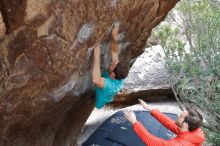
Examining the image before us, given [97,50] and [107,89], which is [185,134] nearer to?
[107,89]

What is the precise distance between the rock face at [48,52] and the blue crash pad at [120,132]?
53.9 inches

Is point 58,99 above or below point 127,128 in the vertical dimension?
above

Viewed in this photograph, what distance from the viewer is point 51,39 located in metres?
3.76

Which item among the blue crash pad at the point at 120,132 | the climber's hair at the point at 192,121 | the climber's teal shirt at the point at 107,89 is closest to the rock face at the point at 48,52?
the climber's teal shirt at the point at 107,89

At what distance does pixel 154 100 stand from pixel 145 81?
43 cm

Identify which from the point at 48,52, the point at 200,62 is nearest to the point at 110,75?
the point at 48,52

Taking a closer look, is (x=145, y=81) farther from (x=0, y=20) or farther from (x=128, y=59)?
(x=0, y=20)

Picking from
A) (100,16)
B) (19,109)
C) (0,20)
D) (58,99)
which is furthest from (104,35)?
(0,20)

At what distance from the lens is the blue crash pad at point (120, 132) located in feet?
22.6

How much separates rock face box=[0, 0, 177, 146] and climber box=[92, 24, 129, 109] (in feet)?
0.27

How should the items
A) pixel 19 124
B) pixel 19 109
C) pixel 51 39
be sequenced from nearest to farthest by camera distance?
pixel 51 39 < pixel 19 109 < pixel 19 124

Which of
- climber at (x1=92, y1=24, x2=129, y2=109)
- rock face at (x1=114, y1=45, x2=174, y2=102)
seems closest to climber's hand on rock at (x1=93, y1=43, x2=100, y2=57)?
climber at (x1=92, y1=24, x2=129, y2=109)

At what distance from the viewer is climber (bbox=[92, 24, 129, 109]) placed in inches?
187

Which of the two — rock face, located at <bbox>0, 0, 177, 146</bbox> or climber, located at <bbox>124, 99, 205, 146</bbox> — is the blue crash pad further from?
climber, located at <bbox>124, 99, 205, 146</bbox>
